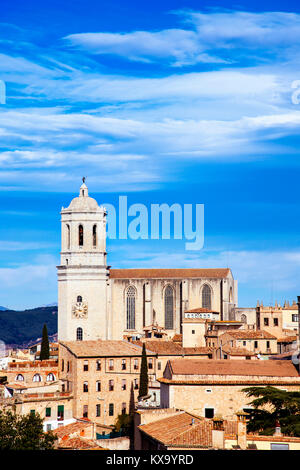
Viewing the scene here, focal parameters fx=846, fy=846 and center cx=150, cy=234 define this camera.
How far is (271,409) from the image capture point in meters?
41.4

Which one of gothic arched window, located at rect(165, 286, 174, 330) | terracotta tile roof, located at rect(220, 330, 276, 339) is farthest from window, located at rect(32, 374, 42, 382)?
gothic arched window, located at rect(165, 286, 174, 330)

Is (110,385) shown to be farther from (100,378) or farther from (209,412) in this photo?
(209,412)

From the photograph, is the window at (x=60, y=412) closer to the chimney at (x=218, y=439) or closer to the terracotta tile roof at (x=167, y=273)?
the chimney at (x=218, y=439)

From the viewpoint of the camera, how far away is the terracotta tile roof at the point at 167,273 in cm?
9923

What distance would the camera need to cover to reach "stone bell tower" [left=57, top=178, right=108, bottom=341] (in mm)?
96438

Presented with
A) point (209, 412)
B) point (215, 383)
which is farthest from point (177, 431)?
point (215, 383)

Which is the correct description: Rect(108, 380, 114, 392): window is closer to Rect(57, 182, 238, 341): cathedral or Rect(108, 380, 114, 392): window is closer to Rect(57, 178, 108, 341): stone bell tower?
Rect(57, 178, 108, 341): stone bell tower

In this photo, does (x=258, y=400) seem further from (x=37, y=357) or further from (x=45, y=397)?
(x=37, y=357)

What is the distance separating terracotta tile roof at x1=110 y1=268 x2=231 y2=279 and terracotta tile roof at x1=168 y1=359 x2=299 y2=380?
4821 centimetres

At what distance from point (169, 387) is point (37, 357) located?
44.3 metres

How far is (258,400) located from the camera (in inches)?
1604

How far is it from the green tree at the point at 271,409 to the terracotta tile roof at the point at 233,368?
3.70 metres

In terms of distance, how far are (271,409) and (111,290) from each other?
5913 cm
